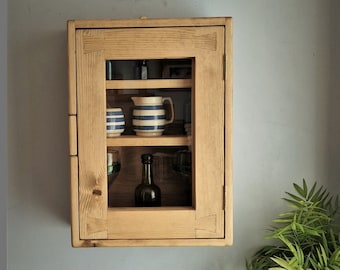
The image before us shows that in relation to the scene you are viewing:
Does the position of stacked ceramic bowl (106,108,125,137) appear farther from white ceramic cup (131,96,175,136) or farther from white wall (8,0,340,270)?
white wall (8,0,340,270)

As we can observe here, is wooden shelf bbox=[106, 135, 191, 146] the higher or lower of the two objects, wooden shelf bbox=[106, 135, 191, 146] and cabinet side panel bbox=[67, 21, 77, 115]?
the lower

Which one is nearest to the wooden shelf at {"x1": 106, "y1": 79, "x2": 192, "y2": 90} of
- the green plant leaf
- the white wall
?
the white wall

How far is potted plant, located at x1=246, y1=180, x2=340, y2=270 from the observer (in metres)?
1.18

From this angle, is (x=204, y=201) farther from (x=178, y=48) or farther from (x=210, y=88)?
(x=178, y=48)

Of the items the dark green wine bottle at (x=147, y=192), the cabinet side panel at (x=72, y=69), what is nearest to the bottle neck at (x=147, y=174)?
the dark green wine bottle at (x=147, y=192)

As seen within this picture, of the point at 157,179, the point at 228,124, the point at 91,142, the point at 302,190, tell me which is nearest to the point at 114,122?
the point at 91,142

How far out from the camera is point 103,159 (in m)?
1.15

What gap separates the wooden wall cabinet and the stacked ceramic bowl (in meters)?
0.01

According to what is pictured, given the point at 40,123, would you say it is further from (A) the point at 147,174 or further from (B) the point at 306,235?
(B) the point at 306,235

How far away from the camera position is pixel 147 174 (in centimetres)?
119

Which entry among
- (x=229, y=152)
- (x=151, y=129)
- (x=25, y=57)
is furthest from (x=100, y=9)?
(x=229, y=152)

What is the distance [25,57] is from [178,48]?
0.49 metres

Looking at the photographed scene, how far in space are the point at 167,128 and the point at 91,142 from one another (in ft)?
0.63

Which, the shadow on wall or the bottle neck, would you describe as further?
the shadow on wall
